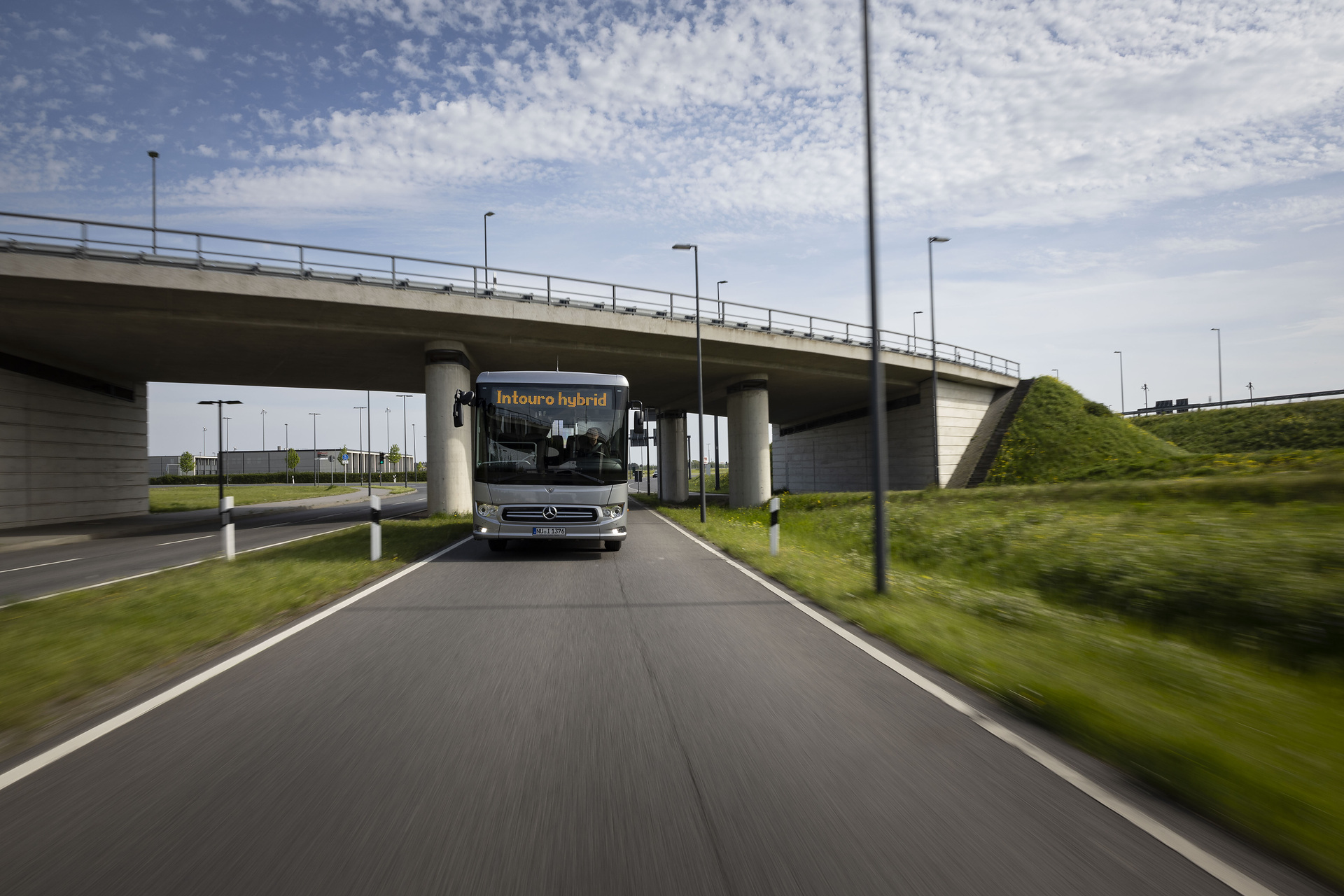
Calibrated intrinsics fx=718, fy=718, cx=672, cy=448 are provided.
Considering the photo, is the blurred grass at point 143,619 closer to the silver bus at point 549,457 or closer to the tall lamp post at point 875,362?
A: the silver bus at point 549,457

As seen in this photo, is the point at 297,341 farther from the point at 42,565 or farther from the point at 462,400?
the point at 462,400

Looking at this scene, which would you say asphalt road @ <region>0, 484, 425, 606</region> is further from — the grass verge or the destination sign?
the grass verge

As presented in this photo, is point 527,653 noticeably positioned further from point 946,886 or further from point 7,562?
point 7,562

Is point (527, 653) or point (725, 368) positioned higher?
point (725, 368)

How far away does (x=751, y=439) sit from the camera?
31.8 m

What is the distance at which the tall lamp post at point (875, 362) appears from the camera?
9039 mm

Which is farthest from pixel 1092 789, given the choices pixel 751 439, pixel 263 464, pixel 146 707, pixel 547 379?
pixel 263 464

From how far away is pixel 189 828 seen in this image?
2855 millimetres

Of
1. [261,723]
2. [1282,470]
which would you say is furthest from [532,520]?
[1282,470]

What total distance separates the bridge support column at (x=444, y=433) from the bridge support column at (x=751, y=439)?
12434mm

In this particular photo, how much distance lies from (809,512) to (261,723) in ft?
68.8

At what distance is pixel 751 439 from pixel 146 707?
28153 millimetres

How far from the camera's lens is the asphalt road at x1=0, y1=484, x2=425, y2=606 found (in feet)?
36.5

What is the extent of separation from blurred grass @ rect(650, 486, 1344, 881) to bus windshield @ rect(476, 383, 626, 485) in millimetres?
3260
